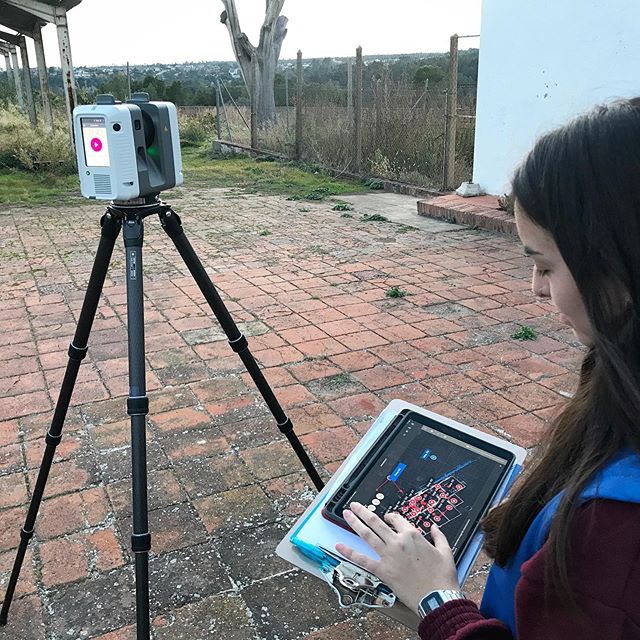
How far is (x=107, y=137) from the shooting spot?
1458 mm

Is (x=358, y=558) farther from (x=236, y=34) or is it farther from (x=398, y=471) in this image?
(x=236, y=34)

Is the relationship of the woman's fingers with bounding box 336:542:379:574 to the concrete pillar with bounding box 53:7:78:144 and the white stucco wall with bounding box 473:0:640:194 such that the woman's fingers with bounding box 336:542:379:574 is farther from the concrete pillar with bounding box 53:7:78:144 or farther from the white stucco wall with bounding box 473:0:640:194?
the concrete pillar with bounding box 53:7:78:144

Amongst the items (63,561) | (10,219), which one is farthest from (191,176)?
(63,561)

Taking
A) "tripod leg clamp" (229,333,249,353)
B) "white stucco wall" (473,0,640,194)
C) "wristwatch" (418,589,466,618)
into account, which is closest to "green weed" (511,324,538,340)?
"white stucco wall" (473,0,640,194)

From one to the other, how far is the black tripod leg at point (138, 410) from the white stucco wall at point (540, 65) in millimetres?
4661

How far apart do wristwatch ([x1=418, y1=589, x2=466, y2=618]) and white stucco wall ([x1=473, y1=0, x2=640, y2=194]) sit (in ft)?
16.5

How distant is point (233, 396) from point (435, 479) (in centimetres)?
207

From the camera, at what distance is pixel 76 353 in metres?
1.81

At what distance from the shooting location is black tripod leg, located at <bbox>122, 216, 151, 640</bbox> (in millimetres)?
1573

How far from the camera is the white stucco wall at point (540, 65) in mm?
5793

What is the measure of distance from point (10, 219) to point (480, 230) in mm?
5381

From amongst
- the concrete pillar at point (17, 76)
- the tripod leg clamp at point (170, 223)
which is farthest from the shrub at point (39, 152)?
the tripod leg clamp at point (170, 223)

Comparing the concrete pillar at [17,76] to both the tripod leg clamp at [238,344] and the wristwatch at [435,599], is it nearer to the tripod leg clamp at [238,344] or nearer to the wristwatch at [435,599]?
the tripod leg clamp at [238,344]

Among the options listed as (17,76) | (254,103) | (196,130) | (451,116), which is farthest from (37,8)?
(17,76)
